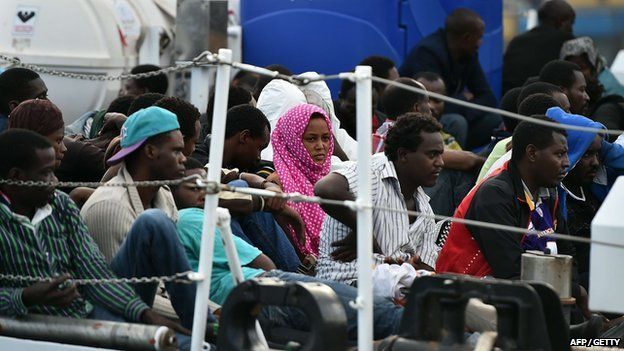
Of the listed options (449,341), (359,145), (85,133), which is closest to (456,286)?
(449,341)

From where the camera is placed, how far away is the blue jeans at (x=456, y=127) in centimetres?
992

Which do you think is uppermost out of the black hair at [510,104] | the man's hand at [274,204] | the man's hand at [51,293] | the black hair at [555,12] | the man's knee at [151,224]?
the black hair at [555,12]

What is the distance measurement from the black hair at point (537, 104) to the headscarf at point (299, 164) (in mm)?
1235

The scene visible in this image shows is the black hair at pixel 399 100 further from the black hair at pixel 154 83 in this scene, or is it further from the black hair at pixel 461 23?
the black hair at pixel 461 23

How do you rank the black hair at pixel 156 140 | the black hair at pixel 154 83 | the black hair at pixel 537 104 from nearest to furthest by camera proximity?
the black hair at pixel 156 140 < the black hair at pixel 537 104 < the black hair at pixel 154 83

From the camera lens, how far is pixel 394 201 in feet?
21.0

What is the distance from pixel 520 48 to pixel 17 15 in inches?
161

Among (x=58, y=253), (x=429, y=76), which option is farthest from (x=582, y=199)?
(x=58, y=253)

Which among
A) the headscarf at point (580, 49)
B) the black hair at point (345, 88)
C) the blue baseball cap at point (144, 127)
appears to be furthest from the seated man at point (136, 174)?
the headscarf at point (580, 49)

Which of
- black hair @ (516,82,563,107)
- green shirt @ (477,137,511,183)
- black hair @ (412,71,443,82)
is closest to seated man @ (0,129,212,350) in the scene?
green shirt @ (477,137,511,183)

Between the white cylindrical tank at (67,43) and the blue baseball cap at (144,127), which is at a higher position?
the white cylindrical tank at (67,43)

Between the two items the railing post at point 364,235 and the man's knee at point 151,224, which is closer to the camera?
the railing post at point 364,235

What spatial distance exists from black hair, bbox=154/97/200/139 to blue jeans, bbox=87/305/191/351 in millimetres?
1429

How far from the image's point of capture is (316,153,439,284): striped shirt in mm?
6270
